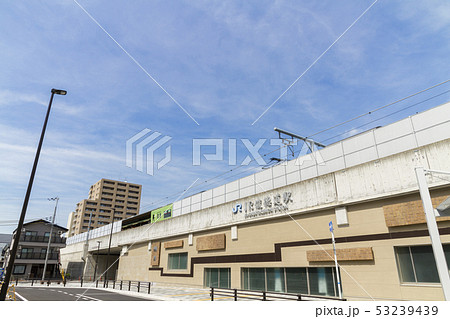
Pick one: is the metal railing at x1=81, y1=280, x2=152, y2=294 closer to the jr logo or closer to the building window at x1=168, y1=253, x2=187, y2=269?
the building window at x1=168, y1=253, x2=187, y2=269

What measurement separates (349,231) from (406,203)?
3.49m

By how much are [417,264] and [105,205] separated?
11485 cm

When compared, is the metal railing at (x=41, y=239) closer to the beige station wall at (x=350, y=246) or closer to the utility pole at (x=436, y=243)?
the beige station wall at (x=350, y=246)

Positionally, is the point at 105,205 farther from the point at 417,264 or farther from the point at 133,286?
the point at 417,264

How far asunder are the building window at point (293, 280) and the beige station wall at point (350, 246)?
16.5 inches

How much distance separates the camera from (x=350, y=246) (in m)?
15.9

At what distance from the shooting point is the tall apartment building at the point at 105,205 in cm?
10680

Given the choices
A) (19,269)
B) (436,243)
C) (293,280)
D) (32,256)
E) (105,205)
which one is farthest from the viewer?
(105,205)

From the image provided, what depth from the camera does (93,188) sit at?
117750 mm

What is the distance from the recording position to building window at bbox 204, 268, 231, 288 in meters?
23.5

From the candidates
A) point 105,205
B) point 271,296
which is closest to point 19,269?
point 105,205

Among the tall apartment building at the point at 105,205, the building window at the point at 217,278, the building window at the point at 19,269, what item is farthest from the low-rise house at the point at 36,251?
the building window at the point at 217,278

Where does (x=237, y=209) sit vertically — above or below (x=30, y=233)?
below

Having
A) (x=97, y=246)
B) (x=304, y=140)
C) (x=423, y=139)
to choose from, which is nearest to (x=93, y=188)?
(x=97, y=246)
